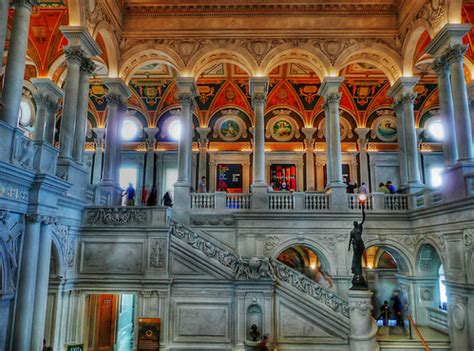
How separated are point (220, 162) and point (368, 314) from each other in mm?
14571

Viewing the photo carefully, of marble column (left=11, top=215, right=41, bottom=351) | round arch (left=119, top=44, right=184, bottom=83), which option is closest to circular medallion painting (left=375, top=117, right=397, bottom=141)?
round arch (left=119, top=44, right=184, bottom=83)

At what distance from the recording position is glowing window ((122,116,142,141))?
82.3 feet

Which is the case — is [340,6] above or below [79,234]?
above

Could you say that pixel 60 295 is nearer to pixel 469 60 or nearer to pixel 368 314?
pixel 368 314

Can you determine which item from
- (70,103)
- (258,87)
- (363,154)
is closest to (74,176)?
(70,103)

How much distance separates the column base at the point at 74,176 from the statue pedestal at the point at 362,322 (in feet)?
32.7

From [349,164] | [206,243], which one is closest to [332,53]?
[349,164]

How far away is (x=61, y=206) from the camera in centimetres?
1268

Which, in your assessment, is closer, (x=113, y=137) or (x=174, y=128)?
(x=113, y=137)

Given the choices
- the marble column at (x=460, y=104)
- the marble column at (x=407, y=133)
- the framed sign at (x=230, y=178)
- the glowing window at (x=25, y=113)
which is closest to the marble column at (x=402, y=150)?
the marble column at (x=407, y=133)

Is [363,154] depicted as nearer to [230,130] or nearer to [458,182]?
[230,130]

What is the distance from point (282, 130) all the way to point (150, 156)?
8.46 m

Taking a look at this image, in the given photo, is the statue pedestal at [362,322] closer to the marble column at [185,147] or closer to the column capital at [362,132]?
the marble column at [185,147]

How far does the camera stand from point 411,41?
695 inches
